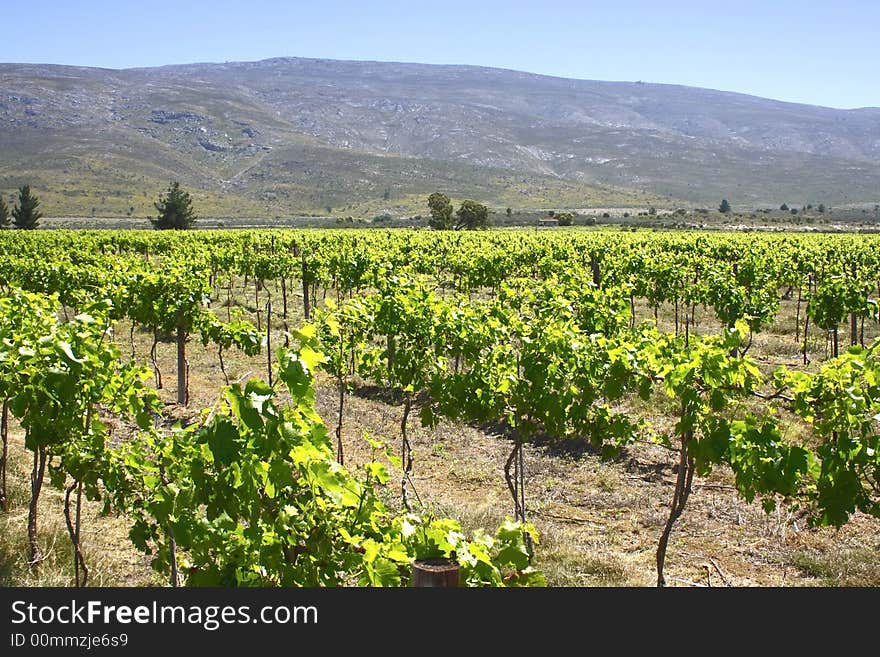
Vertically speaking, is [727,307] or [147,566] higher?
[727,307]

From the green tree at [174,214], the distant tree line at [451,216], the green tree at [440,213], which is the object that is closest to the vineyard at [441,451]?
the green tree at [174,214]

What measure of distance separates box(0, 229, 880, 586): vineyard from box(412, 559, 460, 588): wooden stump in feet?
0.44

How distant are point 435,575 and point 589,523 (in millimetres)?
6098

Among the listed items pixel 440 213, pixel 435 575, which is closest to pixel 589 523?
pixel 435 575

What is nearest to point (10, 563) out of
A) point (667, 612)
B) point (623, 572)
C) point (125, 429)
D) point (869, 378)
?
point (125, 429)

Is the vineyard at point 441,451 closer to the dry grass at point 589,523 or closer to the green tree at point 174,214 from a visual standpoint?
the dry grass at point 589,523

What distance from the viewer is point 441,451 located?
37.1 ft

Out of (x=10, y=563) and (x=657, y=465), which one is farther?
(x=657, y=465)

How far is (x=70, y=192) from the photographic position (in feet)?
391

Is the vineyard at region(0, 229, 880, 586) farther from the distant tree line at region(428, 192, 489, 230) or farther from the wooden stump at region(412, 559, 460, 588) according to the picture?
the distant tree line at region(428, 192, 489, 230)

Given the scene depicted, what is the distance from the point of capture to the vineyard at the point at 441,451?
136 inches

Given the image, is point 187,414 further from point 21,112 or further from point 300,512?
point 21,112

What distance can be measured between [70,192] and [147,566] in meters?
128

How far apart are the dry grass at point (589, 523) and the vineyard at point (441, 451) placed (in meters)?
0.04
